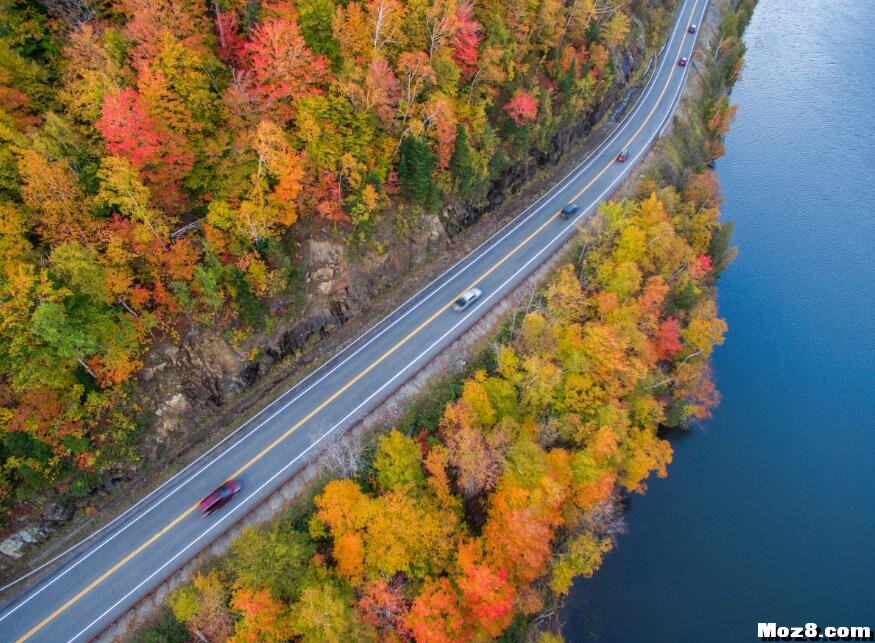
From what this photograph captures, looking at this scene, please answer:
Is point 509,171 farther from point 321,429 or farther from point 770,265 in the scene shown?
point 770,265

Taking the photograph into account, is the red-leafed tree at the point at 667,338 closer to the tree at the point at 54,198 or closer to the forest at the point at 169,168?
the forest at the point at 169,168

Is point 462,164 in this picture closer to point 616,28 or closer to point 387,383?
point 387,383

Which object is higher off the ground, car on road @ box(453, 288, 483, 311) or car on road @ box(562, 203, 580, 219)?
car on road @ box(562, 203, 580, 219)

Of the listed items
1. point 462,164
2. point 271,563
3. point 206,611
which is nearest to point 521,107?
point 462,164

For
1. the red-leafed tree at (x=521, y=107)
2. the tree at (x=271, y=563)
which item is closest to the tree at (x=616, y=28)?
the red-leafed tree at (x=521, y=107)

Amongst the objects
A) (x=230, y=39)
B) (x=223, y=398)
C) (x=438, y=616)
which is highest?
(x=230, y=39)

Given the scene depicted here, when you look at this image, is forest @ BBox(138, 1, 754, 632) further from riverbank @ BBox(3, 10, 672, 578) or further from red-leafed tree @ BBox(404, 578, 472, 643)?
riverbank @ BBox(3, 10, 672, 578)

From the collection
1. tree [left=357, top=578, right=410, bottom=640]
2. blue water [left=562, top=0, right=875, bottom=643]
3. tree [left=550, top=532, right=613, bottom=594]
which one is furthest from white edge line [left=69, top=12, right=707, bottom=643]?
blue water [left=562, top=0, right=875, bottom=643]
